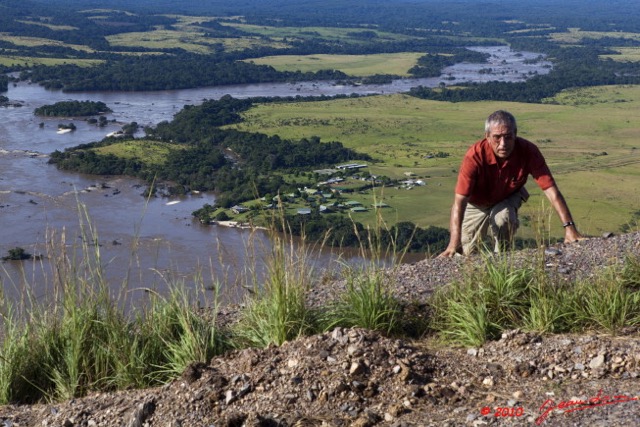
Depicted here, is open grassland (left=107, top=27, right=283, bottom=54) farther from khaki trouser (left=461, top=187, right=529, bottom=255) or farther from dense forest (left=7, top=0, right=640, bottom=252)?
khaki trouser (left=461, top=187, right=529, bottom=255)

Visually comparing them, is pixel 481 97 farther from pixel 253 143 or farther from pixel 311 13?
pixel 311 13

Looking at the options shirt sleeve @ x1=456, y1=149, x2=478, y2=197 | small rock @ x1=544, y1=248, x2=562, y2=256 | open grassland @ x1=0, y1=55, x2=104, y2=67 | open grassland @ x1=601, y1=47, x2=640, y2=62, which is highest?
shirt sleeve @ x1=456, y1=149, x2=478, y2=197

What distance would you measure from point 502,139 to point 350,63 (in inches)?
2573

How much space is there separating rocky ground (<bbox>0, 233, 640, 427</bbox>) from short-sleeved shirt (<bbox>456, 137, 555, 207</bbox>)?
4.35 feet

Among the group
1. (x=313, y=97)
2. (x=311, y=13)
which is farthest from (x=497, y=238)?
(x=311, y=13)

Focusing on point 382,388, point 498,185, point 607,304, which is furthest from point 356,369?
point 498,185

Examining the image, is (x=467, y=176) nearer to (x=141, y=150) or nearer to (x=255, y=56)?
(x=141, y=150)

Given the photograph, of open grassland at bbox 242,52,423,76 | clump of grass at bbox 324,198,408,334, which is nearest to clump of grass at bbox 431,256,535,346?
clump of grass at bbox 324,198,408,334

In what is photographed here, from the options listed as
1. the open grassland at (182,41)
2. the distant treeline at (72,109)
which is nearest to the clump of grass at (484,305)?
the distant treeline at (72,109)

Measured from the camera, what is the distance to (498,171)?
5691 millimetres

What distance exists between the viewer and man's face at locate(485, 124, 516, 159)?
5371 mm

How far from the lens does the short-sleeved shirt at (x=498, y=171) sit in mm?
5543

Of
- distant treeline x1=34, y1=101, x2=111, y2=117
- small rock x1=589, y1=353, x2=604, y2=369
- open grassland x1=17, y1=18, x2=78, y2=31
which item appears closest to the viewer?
small rock x1=589, y1=353, x2=604, y2=369

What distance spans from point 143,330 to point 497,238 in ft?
7.71
